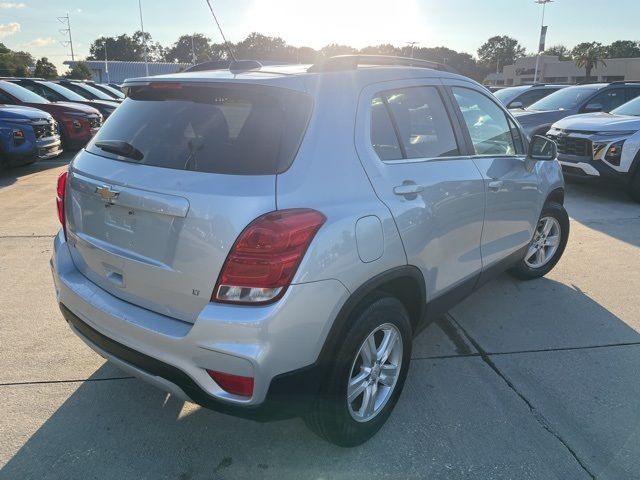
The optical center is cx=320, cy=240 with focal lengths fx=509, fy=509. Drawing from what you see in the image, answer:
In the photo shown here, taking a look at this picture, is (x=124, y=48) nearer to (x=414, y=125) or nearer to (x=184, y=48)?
(x=184, y=48)

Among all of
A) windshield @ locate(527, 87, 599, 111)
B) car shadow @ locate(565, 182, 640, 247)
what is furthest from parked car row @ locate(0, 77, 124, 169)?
windshield @ locate(527, 87, 599, 111)

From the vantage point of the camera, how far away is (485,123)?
3.50 m

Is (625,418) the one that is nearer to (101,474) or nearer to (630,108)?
(101,474)

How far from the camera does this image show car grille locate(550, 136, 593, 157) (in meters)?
7.69

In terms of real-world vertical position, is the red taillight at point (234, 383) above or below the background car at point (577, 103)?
below

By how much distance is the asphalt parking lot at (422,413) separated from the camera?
2.38 metres

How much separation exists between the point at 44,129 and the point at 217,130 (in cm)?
852

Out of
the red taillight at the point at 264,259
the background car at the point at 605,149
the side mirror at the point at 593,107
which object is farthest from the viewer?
the side mirror at the point at 593,107

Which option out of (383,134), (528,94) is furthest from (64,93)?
(383,134)

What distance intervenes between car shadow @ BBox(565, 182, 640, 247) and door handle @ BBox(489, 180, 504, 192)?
10.7ft

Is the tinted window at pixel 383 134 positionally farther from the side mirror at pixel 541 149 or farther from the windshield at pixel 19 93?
the windshield at pixel 19 93

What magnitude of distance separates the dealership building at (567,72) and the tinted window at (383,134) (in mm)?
59264

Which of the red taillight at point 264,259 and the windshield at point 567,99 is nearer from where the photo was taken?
the red taillight at point 264,259

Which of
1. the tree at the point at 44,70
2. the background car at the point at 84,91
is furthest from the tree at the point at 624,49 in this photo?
the background car at the point at 84,91
